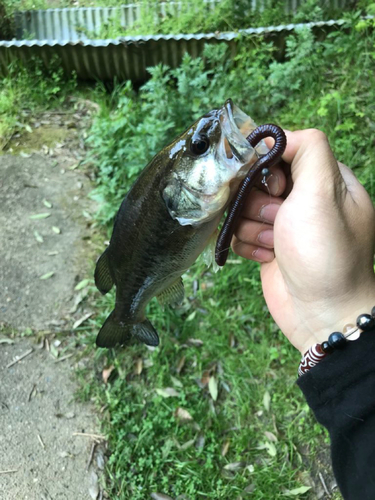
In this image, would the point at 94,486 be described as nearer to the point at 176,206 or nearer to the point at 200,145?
the point at 176,206

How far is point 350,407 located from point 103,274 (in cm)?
158

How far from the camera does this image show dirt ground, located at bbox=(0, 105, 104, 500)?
3453mm

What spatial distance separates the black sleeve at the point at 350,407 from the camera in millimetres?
1610

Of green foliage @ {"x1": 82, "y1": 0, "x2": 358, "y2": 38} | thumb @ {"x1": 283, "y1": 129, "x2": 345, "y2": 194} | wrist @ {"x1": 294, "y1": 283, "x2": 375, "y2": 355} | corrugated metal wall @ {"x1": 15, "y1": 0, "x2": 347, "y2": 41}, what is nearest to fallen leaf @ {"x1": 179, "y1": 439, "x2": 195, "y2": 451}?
wrist @ {"x1": 294, "y1": 283, "x2": 375, "y2": 355}

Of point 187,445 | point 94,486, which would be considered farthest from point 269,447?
point 94,486

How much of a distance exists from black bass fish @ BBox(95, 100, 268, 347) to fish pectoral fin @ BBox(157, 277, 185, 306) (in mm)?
12

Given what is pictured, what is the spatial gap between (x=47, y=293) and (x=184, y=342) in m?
1.57

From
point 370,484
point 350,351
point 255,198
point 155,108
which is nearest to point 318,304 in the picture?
point 350,351

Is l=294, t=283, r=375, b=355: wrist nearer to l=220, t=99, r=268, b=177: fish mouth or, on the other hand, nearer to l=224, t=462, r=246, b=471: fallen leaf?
l=220, t=99, r=268, b=177: fish mouth

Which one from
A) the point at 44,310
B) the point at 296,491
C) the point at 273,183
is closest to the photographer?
the point at 273,183

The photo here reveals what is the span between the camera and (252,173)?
2.02 m

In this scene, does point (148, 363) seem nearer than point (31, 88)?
Yes

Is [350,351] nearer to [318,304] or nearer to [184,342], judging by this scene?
[318,304]

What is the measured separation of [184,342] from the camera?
13.5ft
